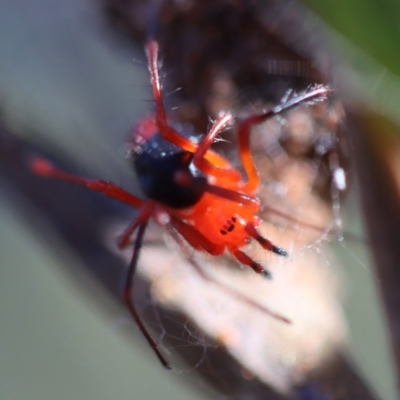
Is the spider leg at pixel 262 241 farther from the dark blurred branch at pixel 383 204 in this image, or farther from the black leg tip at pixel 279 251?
the dark blurred branch at pixel 383 204

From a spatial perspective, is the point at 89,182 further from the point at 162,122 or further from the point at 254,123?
the point at 254,123

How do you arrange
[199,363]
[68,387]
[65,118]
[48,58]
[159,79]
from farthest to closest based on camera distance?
[68,387] < [48,58] < [65,118] < [159,79] < [199,363]

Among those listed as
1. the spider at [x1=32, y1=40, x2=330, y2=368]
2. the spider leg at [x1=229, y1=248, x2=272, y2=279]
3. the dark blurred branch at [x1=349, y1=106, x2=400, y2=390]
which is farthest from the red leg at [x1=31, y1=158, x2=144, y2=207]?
the dark blurred branch at [x1=349, y1=106, x2=400, y2=390]

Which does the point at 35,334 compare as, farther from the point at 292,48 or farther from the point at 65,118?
the point at 292,48

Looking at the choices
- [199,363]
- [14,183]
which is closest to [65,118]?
[14,183]

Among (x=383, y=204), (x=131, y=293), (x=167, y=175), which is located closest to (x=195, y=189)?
(x=167, y=175)
